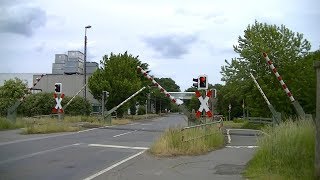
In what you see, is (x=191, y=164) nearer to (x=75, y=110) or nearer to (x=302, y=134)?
(x=302, y=134)

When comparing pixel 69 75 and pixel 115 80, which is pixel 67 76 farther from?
pixel 115 80

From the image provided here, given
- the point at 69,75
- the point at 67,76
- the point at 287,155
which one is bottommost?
the point at 287,155

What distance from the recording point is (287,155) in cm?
1148

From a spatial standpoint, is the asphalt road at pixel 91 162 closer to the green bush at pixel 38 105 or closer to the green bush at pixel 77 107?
the green bush at pixel 38 105

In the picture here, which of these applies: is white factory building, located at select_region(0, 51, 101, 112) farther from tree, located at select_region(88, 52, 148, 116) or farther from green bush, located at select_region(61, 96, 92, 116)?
green bush, located at select_region(61, 96, 92, 116)

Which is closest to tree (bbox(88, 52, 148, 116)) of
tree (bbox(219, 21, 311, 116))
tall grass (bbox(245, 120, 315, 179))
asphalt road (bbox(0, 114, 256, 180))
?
tree (bbox(219, 21, 311, 116))

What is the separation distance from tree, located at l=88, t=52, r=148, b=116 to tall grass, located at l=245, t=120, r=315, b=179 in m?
43.7

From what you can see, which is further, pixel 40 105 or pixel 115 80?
pixel 115 80

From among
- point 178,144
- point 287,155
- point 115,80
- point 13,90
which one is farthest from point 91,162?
point 13,90

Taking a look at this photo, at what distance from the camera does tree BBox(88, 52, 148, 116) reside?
56.3 metres

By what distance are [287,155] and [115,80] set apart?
4624cm

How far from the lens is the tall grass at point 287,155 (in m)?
10.4

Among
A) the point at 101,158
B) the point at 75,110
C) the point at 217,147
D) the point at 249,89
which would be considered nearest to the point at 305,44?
the point at 249,89

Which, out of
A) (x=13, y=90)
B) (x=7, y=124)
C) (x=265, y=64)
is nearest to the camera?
(x=7, y=124)
